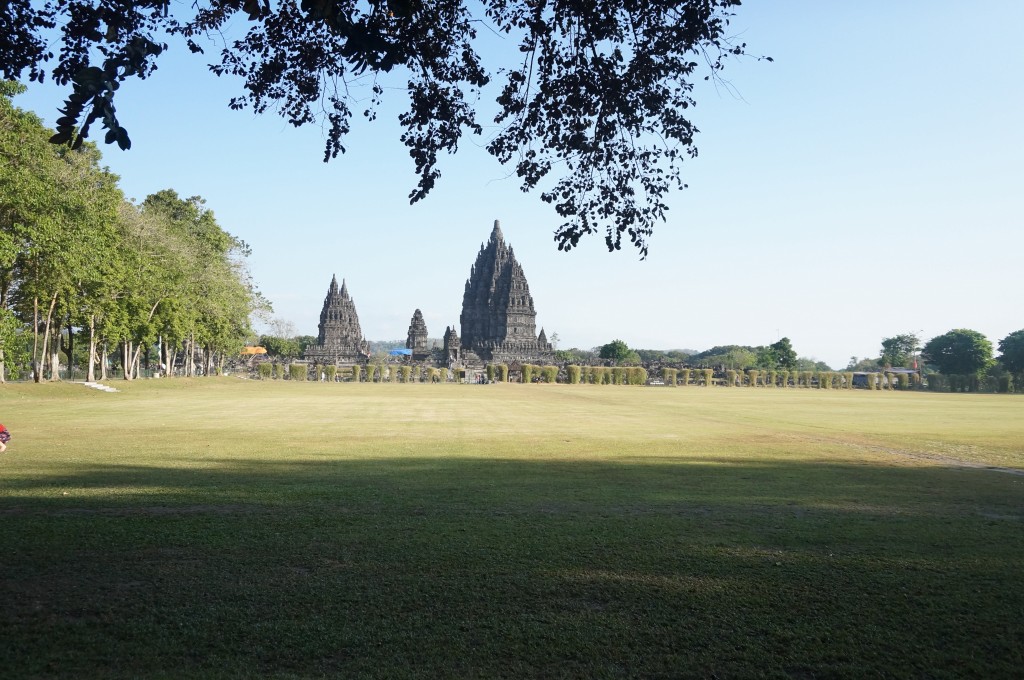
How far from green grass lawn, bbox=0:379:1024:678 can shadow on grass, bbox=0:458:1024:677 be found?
0.02 metres

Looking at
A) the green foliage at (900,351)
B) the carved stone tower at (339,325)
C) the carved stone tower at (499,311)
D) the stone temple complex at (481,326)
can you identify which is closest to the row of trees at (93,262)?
the stone temple complex at (481,326)

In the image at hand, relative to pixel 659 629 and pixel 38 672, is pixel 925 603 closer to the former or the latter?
pixel 659 629

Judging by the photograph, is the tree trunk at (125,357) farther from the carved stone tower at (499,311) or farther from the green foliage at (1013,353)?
the green foliage at (1013,353)

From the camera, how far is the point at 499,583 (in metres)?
5.09

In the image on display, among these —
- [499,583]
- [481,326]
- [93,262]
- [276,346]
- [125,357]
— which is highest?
[481,326]

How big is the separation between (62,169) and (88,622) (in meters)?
33.9

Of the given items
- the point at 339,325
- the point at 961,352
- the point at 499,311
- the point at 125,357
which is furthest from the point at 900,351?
the point at 125,357

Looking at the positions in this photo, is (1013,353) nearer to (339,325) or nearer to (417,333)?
(417,333)

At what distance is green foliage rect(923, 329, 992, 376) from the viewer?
352 feet

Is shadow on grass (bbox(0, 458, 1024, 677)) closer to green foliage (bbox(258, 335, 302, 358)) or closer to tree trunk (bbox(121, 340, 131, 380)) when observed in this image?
tree trunk (bbox(121, 340, 131, 380))

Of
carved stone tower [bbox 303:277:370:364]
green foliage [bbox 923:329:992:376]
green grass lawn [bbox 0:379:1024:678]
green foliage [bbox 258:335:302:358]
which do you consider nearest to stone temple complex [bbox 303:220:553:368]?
carved stone tower [bbox 303:277:370:364]

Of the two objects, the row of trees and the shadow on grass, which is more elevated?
the row of trees

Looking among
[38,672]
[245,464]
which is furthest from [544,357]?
[38,672]

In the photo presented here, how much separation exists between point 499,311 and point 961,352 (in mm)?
72152
